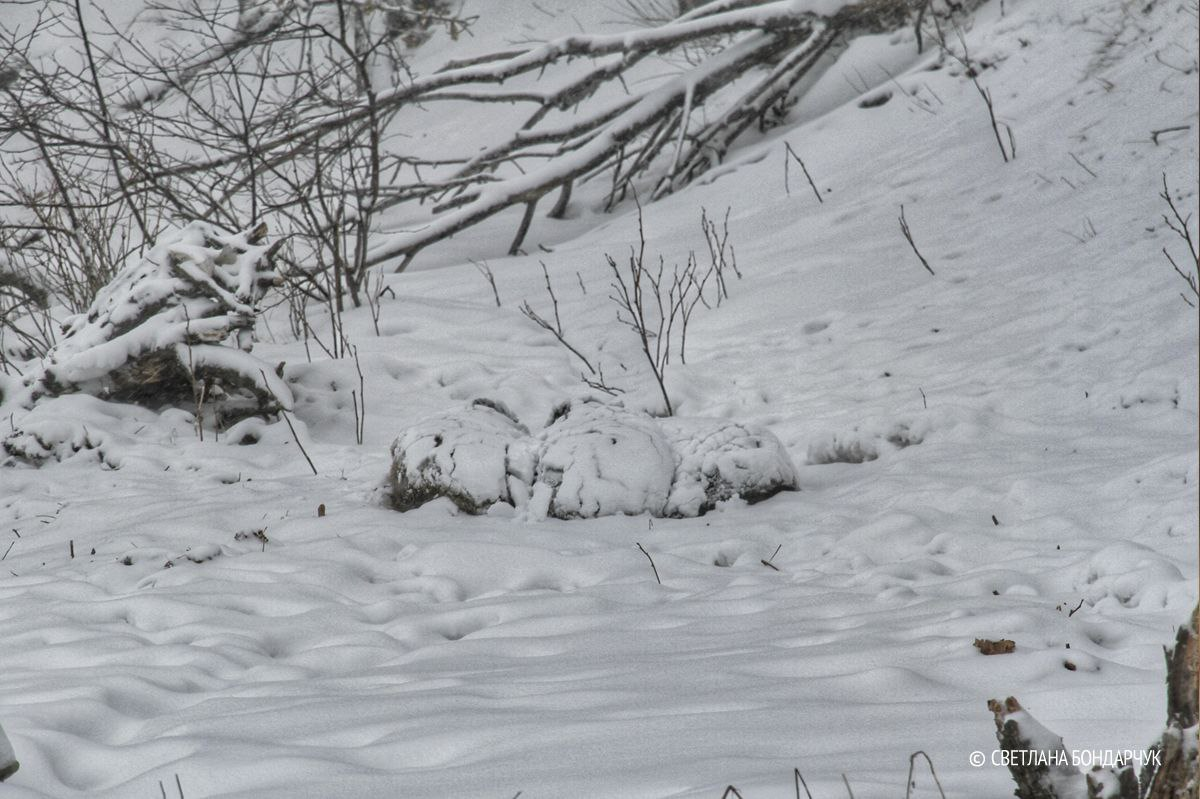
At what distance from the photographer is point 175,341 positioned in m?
5.28

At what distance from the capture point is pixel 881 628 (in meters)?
2.38

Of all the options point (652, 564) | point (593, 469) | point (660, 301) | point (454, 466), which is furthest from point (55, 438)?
point (652, 564)

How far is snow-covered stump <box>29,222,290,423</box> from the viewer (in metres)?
5.30

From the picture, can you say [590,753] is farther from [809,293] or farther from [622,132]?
[622,132]

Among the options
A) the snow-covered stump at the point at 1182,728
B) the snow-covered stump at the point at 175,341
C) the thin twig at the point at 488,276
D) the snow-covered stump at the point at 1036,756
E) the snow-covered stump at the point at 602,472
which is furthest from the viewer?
the thin twig at the point at 488,276

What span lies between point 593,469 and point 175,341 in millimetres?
2542

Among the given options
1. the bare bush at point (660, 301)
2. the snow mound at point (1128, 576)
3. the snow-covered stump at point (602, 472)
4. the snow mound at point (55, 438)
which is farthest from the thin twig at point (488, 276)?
the snow mound at point (1128, 576)

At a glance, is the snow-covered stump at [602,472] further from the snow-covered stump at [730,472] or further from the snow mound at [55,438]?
the snow mound at [55,438]

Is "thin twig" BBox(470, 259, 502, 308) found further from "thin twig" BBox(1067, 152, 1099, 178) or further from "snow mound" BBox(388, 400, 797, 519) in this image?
"thin twig" BBox(1067, 152, 1099, 178)

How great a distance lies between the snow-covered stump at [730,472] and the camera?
4027 mm

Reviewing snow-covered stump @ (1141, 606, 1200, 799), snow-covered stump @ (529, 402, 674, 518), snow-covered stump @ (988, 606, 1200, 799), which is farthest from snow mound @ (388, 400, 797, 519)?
snow-covered stump @ (1141, 606, 1200, 799)

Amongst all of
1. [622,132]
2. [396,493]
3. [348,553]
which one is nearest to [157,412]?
[396,493]

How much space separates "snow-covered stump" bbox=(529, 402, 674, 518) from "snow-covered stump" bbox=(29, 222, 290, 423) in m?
1.86

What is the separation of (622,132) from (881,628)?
7126 mm
